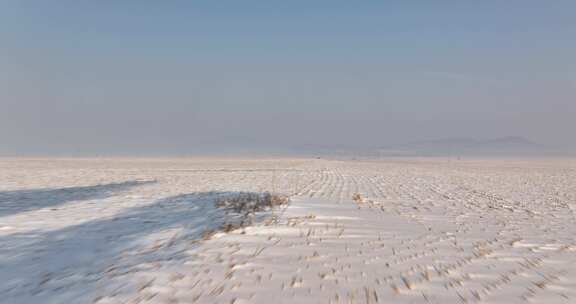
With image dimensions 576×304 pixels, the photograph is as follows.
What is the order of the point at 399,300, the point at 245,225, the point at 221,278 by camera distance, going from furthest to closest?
the point at 245,225, the point at 221,278, the point at 399,300

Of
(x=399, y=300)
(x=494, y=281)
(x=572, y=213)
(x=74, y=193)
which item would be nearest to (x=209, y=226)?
(x=399, y=300)

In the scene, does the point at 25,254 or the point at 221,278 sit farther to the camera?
the point at 25,254

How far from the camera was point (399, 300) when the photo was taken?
354 cm

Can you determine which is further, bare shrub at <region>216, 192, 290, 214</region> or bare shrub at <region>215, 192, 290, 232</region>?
bare shrub at <region>216, 192, 290, 214</region>

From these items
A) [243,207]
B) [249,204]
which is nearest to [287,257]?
[243,207]

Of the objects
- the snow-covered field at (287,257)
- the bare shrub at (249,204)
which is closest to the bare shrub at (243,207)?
the bare shrub at (249,204)

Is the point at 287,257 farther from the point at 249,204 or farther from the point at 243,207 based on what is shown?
the point at 249,204

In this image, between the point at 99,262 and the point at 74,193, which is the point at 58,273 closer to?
the point at 99,262

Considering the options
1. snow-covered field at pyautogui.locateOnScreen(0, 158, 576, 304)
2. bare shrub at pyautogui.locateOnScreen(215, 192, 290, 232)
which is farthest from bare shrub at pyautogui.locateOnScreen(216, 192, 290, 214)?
snow-covered field at pyautogui.locateOnScreen(0, 158, 576, 304)

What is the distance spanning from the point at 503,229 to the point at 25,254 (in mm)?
7496

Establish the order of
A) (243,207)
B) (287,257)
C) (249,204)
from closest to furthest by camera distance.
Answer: (287,257)
(243,207)
(249,204)

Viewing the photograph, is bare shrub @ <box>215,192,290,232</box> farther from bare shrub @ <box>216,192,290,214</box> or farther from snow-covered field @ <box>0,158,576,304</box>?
snow-covered field @ <box>0,158,576,304</box>

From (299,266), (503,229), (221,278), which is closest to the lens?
(221,278)

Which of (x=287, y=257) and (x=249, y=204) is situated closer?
(x=287, y=257)
